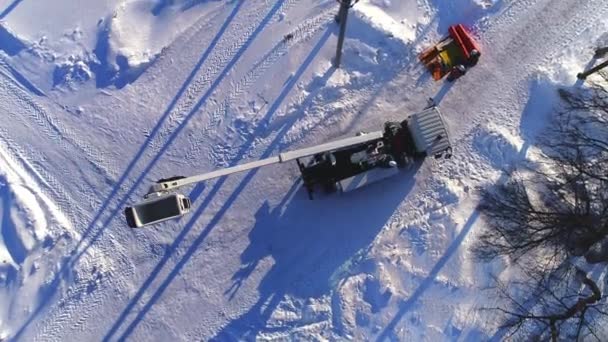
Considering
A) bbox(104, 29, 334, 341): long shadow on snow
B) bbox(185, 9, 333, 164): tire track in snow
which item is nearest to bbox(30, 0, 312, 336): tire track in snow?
bbox(185, 9, 333, 164): tire track in snow

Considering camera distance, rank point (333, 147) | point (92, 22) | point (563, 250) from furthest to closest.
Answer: point (92, 22) < point (563, 250) < point (333, 147)

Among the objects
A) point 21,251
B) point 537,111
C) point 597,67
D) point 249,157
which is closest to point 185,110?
point 249,157

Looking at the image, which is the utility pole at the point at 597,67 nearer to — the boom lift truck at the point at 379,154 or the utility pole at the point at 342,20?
the boom lift truck at the point at 379,154

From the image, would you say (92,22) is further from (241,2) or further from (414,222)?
(414,222)

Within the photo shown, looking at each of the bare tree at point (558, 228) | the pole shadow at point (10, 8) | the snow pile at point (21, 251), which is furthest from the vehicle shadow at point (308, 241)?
the pole shadow at point (10, 8)

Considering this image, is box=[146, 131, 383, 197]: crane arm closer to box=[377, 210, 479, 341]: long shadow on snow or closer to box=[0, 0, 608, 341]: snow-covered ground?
box=[0, 0, 608, 341]: snow-covered ground

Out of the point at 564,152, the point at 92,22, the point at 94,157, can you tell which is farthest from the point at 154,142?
the point at 564,152

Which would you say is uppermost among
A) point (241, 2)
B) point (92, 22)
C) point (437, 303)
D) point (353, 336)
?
point (241, 2)
